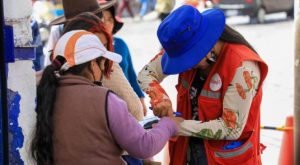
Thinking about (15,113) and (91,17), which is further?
(91,17)

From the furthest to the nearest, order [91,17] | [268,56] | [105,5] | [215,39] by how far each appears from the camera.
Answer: [268,56], [105,5], [91,17], [215,39]

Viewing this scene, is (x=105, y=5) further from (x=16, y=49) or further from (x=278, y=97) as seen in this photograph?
(x=278, y=97)

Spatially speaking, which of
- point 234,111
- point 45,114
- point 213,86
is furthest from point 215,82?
point 45,114

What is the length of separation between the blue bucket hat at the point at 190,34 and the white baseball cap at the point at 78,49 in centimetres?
31

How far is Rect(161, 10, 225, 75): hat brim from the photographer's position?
2.59m

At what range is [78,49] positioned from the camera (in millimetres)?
2404

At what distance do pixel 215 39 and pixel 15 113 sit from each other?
94 cm

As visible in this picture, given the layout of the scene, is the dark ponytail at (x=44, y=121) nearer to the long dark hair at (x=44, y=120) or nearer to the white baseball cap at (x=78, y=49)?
the long dark hair at (x=44, y=120)

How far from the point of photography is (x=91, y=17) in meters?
3.10

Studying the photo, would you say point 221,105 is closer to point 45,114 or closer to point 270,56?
point 45,114

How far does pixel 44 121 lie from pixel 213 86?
0.83 meters

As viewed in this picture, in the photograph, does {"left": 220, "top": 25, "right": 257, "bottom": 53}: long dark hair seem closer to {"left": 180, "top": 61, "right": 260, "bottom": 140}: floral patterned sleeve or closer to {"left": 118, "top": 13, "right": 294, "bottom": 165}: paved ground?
{"left": 180, "top": 61, "right": 260, "bottom": 140}: floral patterned sleeve

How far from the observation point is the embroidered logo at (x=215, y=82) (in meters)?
2.66

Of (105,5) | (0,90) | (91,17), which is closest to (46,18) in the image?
(105,5)
